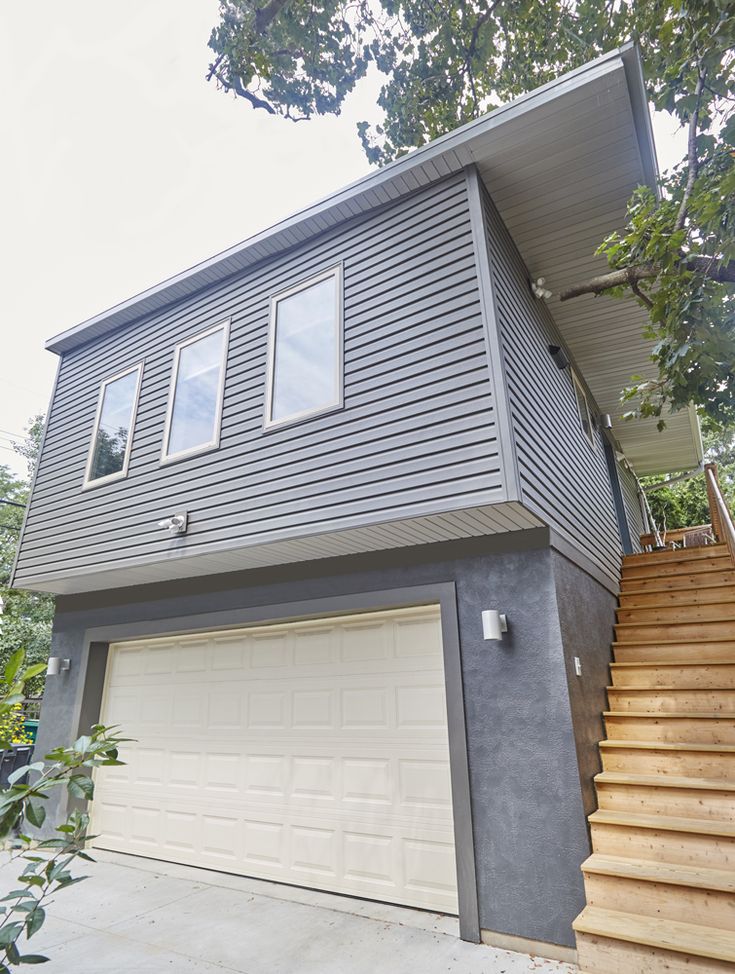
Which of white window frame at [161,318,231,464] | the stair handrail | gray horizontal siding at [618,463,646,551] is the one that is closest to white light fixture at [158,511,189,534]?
white window frame at [161,318,231,464]

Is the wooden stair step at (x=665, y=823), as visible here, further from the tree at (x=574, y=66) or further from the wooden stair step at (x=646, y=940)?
the tree at (x=574, y=66)

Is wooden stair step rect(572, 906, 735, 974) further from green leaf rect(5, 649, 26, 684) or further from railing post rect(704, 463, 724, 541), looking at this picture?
railing post rect(704, 463, 724, 541)

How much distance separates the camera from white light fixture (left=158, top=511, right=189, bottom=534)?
4966 mm

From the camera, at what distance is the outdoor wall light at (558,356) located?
5496mm

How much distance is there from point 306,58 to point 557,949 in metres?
9.09

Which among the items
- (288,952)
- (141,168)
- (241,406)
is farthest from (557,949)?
(141,168)

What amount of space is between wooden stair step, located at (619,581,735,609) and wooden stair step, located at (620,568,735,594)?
0.04ft

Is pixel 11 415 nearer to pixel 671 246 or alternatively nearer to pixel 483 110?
pixel 483 110

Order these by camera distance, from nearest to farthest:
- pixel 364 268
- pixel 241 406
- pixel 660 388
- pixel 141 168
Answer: pixel 660 388 → pixel 364 268 → pixel 241 406 → pixel 141 168

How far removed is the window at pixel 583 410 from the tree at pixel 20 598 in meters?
10.6

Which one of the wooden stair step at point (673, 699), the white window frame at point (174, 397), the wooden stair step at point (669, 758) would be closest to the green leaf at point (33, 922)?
the wooden stair step at point (669, 758)

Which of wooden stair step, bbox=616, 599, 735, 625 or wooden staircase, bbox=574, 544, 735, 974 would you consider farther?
wooden stair step, bbox=616, 599, 735, 625

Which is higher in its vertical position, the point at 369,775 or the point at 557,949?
the point at 369,775

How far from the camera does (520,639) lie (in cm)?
368
